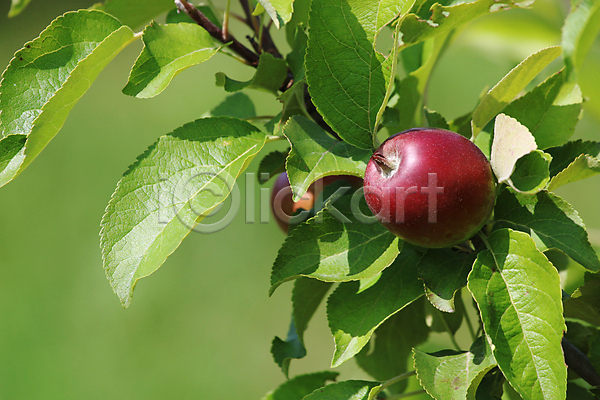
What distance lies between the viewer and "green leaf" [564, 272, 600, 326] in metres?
0.66

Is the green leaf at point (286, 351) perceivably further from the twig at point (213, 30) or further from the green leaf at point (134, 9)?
the green leaf at point (134, 9)

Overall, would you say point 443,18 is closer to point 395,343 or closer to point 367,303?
point 367,303

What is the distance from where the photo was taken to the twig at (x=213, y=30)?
81 cm

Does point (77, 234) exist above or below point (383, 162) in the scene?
below

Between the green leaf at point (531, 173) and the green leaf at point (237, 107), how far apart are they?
1.70ft

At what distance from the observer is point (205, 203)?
2.15 feet

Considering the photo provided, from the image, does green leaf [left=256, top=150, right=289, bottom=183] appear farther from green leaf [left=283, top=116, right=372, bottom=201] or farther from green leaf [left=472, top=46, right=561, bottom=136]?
green leaf [left=472, top=46, right=561, bottom=136]

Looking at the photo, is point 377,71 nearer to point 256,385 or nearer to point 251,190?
point 251,190

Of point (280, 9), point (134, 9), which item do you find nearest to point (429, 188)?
point (280, 9)

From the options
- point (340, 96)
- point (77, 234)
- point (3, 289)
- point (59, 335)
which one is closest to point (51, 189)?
point (77, 234)

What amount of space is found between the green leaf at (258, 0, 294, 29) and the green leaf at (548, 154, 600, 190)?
0.36 metres

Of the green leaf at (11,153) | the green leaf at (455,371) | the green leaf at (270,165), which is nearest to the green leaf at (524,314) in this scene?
the green leaf at (455,371)

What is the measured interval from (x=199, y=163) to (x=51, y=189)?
3386 mm

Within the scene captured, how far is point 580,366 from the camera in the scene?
72 centimetres
